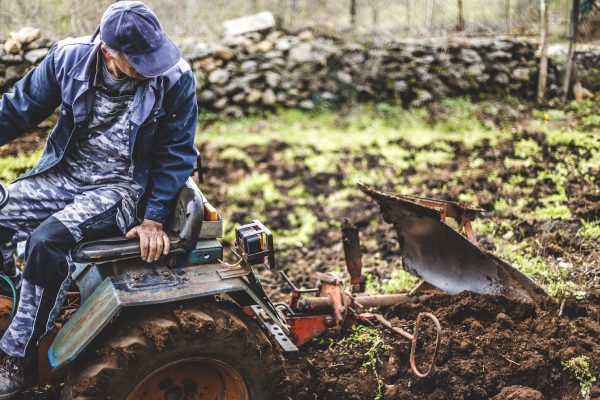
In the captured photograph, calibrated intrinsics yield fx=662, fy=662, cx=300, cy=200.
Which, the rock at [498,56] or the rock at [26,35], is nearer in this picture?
the rock at [26,35]

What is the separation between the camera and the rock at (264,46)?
10133 millimetres

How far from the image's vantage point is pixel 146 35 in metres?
3.10

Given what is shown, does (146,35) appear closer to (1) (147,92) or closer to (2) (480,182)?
(1) (147,92)

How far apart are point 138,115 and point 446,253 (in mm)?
2196

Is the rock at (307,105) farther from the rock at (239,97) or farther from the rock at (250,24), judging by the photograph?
the rock at (250,24)

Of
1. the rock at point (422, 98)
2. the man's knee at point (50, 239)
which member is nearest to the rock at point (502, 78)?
the rock at point (422, 98)

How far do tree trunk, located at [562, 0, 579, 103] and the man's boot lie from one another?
885 centimetres

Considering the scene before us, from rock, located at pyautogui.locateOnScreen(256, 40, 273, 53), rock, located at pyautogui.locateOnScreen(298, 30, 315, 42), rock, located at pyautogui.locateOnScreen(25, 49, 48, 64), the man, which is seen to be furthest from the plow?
rock, located at pyautogui.locateOnScreen(298, 30, 315, 42)

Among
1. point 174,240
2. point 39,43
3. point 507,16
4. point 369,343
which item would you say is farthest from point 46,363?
point 507,16

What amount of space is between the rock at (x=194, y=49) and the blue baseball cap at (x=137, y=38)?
6764 mm

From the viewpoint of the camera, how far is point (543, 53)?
9.95 m

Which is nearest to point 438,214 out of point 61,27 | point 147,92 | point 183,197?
point 183,197

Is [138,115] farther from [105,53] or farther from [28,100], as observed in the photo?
[28,100]

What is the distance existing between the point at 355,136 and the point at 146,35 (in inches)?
244
